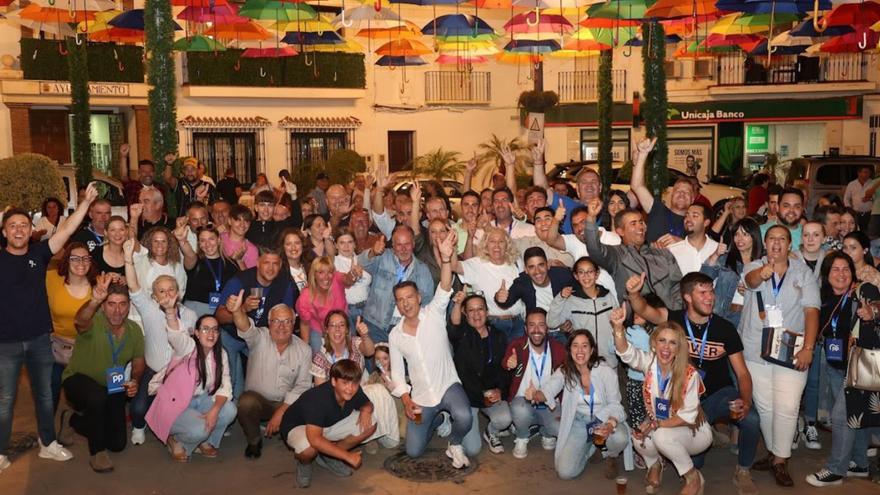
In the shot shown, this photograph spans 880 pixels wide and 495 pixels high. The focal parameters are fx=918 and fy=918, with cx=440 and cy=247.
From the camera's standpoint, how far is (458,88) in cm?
3008

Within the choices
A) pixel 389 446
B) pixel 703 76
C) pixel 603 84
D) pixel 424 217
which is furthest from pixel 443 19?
pixel 703 76

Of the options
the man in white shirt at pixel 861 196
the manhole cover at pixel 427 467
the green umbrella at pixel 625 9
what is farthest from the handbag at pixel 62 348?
the man in white shirt at pixel 861 196

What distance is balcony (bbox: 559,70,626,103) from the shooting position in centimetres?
3073

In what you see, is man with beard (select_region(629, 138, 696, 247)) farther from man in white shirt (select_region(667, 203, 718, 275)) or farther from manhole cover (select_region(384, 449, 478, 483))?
manhole cover (select_region(384, 449, 478, 483))

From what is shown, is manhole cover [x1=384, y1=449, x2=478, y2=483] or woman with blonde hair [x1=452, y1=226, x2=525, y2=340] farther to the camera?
woman with blonde hair [x1=452, y1=226, x2=525, y2=340]

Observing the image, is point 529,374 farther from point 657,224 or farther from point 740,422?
point 657,224

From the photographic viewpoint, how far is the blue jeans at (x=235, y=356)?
838cm

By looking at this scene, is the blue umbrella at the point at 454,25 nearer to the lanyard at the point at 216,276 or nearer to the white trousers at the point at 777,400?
the lanyard at the point at 216,276

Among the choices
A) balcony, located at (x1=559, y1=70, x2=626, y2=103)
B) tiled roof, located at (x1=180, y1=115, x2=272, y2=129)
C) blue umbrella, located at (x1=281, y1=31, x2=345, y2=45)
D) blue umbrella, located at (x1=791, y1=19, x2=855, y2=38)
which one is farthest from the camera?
balcony, located at (x1=559, y1=70, x2=626, y2=103)

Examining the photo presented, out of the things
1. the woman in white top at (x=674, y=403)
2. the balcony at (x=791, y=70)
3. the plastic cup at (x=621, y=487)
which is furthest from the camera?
the balcony at (x=791, y=70)

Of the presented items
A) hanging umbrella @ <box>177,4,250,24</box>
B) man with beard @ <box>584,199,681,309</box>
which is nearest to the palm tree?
hanging umbrella @ <box>177,4,250,24</box>

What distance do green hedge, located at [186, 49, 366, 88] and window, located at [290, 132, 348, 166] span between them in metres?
1.54

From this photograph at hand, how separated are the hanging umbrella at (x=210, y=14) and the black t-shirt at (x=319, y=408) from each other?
10.2 metres

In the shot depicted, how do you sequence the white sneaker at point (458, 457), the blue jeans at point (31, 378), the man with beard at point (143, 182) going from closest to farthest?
the blue jeans at point (31, 378)
the white sneaker at point (458, 457)
the man with beard at point (143, 182)
